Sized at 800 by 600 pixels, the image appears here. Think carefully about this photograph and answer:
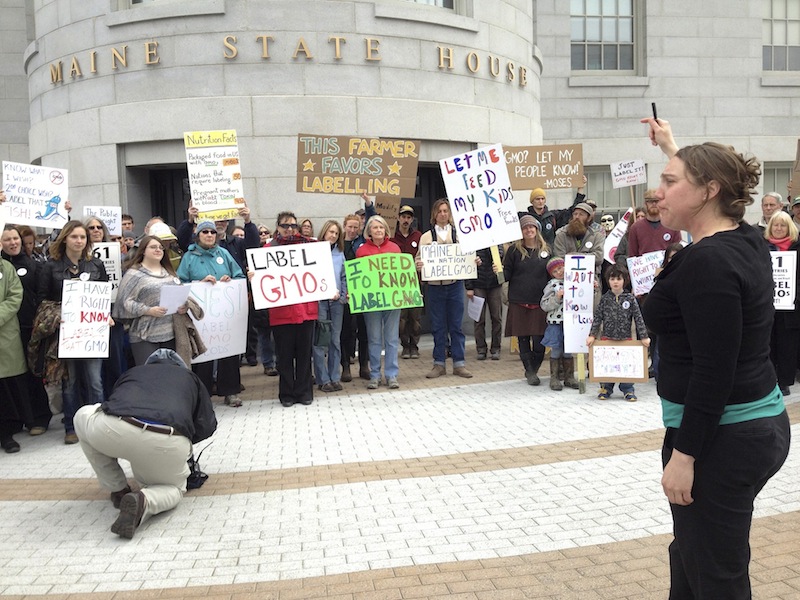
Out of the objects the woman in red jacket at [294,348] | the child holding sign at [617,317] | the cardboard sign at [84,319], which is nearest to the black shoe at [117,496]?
the cardboard sign at [84,319]

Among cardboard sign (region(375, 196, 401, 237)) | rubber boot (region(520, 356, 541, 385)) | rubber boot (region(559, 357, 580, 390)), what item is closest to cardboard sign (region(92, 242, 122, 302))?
cardboard sign (region(375, 196, 401, 237))

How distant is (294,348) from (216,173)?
280 centimetres

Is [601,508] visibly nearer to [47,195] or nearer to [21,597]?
[21,597]

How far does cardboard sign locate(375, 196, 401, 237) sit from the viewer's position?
11.2 meters

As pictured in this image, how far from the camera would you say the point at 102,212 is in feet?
34.7

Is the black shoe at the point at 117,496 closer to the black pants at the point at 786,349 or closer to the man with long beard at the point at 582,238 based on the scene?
the man with long beard at the point at 582,238

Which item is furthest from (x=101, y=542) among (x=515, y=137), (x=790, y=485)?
(x=515, y=137)

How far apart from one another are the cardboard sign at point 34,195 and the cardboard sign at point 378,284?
11.8ft

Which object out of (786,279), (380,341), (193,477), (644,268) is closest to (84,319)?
(193,477)

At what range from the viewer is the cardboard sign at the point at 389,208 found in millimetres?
11164

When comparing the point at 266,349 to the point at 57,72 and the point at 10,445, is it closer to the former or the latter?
the point at 10,445

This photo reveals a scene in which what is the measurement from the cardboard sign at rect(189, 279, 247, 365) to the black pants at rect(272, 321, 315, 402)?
1.46 ft

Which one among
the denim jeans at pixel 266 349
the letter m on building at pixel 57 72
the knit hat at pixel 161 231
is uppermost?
the letter m on building at pixel 57 72

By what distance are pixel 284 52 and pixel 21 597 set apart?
1026cm
